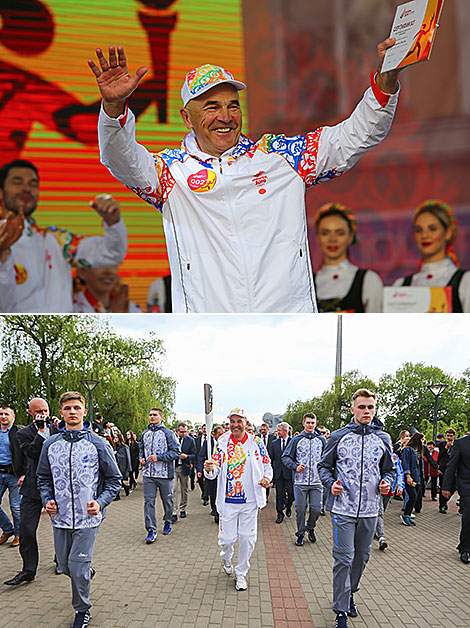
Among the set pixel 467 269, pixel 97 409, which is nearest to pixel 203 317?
pixel 97 409

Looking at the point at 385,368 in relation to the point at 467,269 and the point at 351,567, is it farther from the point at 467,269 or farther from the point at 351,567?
the point at 467,269

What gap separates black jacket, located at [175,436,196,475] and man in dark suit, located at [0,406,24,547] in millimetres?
589

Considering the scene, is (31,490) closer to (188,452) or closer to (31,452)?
(31,452)

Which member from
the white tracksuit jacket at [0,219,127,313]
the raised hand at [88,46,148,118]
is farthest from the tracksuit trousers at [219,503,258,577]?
the white tracksuit jacket at [0,219,127,313]

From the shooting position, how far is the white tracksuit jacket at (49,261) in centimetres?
421

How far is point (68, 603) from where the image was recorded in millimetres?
2178

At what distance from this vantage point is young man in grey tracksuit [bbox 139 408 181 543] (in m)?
2.42

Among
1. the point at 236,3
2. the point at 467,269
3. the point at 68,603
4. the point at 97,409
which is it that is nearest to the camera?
the point at 68,603

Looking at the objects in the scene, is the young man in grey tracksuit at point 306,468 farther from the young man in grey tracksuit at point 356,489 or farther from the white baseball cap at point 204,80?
the white baseball cap at point 204,80

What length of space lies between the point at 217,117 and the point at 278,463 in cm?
133

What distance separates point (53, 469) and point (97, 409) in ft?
0.85

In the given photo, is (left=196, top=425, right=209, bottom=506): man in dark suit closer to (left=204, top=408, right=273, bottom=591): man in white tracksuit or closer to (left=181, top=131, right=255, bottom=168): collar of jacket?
(left=204, top=408, right=273, bottom=591): man in white tracksuit

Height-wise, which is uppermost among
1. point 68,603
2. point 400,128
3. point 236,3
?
point 236,3

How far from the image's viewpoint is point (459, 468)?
2.43 meters
